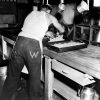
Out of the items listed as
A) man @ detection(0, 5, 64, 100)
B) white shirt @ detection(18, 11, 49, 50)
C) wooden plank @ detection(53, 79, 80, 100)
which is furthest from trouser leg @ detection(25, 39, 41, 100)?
wooden plank @ detection(53, 79, 80, 100)

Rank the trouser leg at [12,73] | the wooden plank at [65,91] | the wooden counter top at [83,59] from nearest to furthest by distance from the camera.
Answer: the wooden counter top at [83,59] < the wooden plank at [65,91] < the trouser leg at [12,73]

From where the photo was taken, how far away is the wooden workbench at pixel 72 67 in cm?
178

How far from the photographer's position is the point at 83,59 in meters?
1.95

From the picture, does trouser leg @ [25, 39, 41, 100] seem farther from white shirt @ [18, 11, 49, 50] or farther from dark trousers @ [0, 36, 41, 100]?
white shirt @ [18, 11, 49, 50]

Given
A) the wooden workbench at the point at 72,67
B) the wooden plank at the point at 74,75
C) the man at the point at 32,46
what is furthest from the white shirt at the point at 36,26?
the wooden plank at the point at 74,75

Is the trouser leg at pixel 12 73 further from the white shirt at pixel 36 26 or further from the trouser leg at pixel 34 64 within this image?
the white shirt at pixel 36 26

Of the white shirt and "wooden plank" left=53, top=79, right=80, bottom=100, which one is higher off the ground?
the white shirt

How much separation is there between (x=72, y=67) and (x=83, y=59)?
184 millimetres

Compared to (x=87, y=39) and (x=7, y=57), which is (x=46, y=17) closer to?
(x=87, y=39)

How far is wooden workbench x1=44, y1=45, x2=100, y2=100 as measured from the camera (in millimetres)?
1784

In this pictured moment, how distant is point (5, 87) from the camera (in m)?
2.50

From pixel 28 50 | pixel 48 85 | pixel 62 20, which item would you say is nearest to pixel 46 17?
pixel 28 50

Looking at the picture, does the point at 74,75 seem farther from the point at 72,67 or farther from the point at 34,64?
the point at 34,64

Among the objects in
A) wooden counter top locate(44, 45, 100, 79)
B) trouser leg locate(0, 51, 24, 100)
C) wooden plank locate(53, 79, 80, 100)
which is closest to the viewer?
wooden counter top locate(44, 45, 100, 79)
